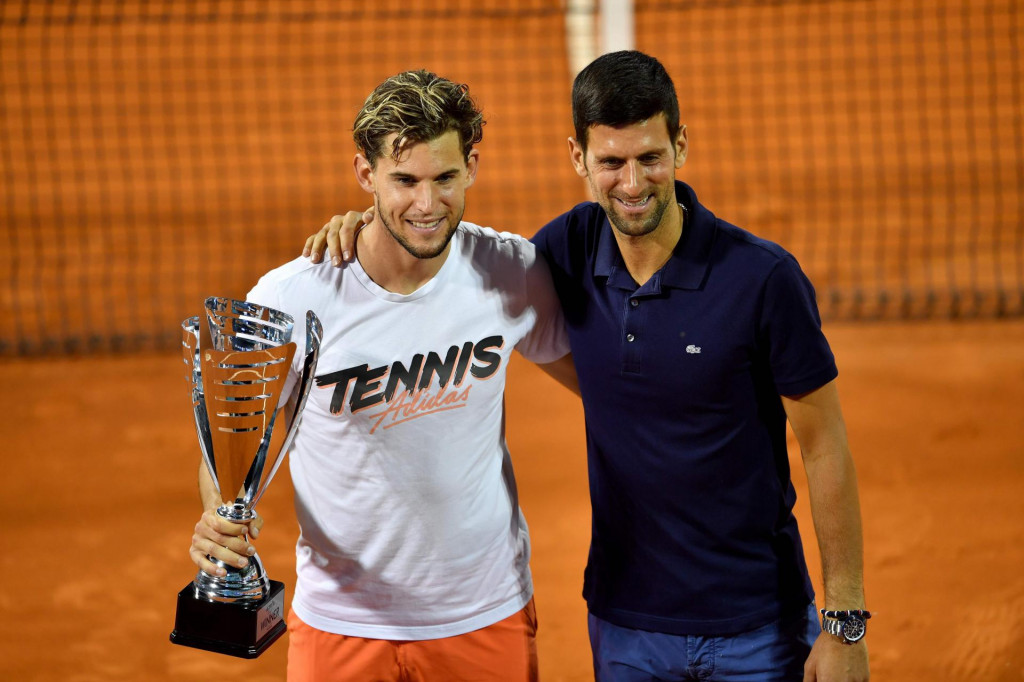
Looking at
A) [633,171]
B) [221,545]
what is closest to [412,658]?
[221,545]

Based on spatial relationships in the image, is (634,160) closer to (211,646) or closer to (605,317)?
(605,317)

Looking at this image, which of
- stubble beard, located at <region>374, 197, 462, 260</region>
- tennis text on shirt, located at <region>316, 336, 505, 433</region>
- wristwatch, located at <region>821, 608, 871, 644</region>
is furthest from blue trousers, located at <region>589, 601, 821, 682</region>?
stubble beard, located at <region>374, 197, 462, 260</region>

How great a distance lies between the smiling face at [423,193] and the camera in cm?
310

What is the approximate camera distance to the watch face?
122 inches

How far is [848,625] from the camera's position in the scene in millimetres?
Result: 3096

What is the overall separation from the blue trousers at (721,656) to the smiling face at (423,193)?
1.38 m

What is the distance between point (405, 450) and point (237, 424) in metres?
0.54

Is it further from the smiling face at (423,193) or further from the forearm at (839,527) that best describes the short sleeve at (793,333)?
the smiling face at (423,193)

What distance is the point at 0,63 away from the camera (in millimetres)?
14789

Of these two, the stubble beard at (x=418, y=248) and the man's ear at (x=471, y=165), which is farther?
the man's ear at (x=471, y=165)

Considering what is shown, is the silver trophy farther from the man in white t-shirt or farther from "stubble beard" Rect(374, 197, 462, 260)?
"stubble beard" Rect(374, 197, 462, 260)

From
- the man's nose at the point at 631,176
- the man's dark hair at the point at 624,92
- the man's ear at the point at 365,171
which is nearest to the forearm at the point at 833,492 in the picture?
the man's nose at the point at 631,176

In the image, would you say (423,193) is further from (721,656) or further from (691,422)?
(721,656)

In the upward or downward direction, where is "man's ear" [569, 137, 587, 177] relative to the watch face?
upward
